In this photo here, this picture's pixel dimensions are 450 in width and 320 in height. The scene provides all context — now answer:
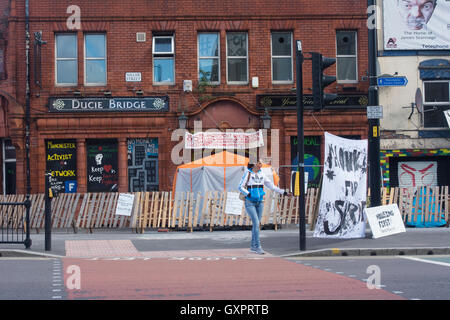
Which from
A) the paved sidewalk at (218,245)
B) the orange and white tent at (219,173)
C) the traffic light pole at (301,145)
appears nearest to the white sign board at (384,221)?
the paved sidewalk at (218,245)

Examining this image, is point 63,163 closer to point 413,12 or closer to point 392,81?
point 392,81

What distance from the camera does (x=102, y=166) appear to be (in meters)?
23.3

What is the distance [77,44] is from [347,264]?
1527cm

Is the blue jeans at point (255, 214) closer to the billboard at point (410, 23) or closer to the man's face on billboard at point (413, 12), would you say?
the billboard at point (410, 23)

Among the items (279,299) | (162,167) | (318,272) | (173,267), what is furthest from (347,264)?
(162,167)

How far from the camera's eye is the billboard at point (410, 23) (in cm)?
2342

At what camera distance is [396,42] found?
23438 millimetres

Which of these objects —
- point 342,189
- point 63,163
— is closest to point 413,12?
point 342,189

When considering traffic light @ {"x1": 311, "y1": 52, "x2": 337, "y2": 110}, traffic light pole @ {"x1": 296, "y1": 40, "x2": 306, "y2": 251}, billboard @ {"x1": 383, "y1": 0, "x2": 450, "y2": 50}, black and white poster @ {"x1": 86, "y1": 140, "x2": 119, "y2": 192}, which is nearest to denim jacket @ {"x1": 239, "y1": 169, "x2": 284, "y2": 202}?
traffic light pole @ {"x1": 296, "y1": 40, "x2": 306, "y2": 251}

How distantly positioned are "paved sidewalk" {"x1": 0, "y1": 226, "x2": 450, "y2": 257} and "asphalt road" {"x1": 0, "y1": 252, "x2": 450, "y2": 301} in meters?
0.53

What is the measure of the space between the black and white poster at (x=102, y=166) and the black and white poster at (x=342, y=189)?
10.7m

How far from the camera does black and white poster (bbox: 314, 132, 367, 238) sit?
14266mm

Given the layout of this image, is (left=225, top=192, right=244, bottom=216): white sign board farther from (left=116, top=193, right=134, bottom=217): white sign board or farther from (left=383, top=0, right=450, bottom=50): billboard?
(left=383, top=0, right=450, bottom=50): billboard

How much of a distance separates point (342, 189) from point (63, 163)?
12.2m
